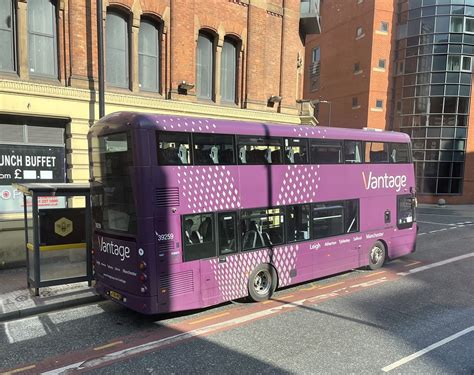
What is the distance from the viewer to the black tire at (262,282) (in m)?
8.10

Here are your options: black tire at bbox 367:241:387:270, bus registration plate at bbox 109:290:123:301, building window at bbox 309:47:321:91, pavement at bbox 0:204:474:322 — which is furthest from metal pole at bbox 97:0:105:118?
building window at bbox 309:47:321:91

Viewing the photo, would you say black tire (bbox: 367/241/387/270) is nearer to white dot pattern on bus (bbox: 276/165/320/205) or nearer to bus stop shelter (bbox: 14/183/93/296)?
white dot pattern on bus (bbox: 276/165/320/205)

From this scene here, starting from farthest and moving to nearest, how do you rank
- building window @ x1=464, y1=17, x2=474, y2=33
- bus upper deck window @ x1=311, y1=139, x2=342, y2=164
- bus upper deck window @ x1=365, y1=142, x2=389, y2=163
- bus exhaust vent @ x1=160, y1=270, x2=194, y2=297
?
building window @ x1=464, y1=17, x2=474, y2=33
bus upper deck window @ x1=365, y1=142, x2=389, y2=163
bus upper deck window @ x1=311, y1=139, x2=342, y2=164
bus exhaust vent @ x1=160, y1=270, x2=194, y2=297

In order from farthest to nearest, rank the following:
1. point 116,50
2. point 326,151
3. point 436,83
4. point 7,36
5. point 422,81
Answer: point 422,81, point 436,83, point 116,50, point 7,36, point 326,151

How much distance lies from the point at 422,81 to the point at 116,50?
28.4 m

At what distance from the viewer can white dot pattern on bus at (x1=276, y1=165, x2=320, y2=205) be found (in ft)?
28.0

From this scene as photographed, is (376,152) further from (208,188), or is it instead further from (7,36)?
(7,36)

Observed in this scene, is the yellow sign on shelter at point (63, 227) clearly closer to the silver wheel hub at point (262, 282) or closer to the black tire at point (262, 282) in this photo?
the black tire at point (262, 282)

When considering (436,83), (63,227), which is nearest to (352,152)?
(63,227)

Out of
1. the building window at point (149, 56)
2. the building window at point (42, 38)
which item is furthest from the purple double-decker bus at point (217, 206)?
the building window at point (149, 56)

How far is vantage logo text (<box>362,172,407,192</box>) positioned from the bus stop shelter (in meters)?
6.89

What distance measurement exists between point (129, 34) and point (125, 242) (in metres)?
8.17

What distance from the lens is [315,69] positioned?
140 feet

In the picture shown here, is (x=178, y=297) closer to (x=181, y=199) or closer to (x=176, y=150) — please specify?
Result: (x=181, y=199)
